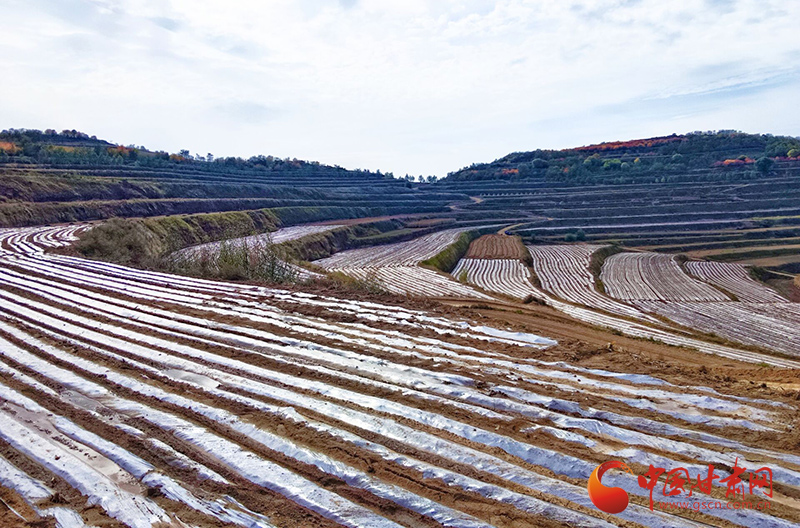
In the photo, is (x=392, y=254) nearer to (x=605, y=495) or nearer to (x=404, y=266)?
(x=404, y=266)

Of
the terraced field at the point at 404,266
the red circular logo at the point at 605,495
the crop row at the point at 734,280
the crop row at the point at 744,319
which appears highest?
the red circular logo at the point at 605,495

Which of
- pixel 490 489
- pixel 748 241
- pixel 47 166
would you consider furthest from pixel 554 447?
pixel 47 166

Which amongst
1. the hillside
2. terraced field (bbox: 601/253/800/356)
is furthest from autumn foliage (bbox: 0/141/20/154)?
terraced field (bbox: 601/253/800/356)

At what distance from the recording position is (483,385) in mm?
7883

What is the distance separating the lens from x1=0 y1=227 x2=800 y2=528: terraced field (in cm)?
512

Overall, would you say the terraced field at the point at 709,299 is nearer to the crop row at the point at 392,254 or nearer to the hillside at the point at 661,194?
the hillside at the point at 661,194

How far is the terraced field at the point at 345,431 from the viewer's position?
5121 millimetres

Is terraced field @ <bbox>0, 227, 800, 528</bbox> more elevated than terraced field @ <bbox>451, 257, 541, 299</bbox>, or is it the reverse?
terraced field @ <bbox>0, 227, 800, 528</bbox>

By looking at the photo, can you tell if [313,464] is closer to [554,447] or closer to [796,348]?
[554,447]

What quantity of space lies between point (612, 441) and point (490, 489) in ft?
6.02

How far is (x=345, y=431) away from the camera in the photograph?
260 inches

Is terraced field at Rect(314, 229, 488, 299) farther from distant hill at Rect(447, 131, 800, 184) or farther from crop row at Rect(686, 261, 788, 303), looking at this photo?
distant hill at Rect(447, 131, 800, 184)

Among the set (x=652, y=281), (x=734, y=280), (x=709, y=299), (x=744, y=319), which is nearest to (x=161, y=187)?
Answer: (x=652, y=281)

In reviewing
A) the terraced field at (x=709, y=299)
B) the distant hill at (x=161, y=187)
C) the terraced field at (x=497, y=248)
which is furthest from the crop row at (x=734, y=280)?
the distant hill at (x=161, y=187)
